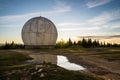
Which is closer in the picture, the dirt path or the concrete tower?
the dirt path

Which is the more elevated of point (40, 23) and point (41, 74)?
point (40, 23)

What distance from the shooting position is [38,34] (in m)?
56.5

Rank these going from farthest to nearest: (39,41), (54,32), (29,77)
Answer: (54,32), (39,41), (29,77)

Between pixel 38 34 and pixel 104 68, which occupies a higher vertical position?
pixel 38 34

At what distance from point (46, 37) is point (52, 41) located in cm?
353

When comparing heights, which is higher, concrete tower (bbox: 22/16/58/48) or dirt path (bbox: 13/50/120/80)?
concrete tower (bbox: 22/16/58/48)

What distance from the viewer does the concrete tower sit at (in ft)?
186

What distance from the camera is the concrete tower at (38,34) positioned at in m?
56.6

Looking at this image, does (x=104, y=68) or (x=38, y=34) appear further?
(x=38, y=34)

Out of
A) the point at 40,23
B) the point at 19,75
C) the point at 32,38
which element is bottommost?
the point at 19,75

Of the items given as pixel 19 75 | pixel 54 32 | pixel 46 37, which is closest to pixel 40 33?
pixel 46 37

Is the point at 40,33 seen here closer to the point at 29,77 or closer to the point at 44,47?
the point at 44,47

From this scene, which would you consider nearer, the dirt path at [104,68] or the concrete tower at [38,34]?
the dirt path at [104,68]

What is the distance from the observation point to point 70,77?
14164mm
